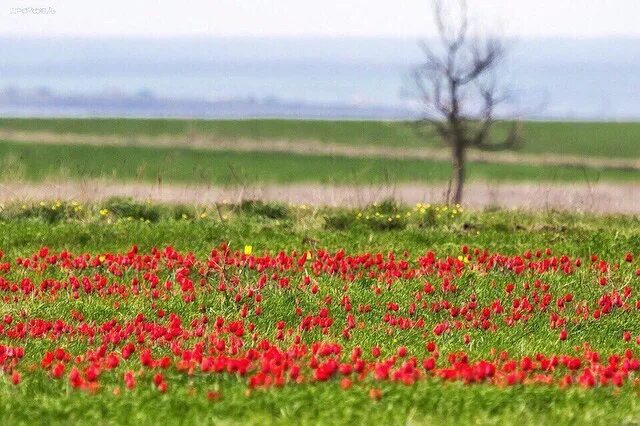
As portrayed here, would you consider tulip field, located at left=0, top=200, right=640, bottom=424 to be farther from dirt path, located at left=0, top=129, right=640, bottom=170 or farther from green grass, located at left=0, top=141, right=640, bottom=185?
dirt path, located at left=0, top=129, right=640, bottom=170

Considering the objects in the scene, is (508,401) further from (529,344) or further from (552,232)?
(552,232)

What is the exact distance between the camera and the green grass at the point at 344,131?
66.9 metres

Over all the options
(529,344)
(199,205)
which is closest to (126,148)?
(199,205)

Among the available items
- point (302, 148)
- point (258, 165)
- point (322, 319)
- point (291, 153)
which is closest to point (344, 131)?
point (302, 148)

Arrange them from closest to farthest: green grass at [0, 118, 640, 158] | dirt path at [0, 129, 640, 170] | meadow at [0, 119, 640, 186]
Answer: meadow at [0, 119, 640, 186] → dirt path at [0, 129, 640, 170] → green grass at [0, 118, 640, 158]

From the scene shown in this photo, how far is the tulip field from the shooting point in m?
6.38

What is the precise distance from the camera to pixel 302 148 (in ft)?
194

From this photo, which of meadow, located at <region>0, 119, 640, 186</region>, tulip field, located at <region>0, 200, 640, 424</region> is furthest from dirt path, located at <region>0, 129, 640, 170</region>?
tulip field, located at <region>0, 200, 640, 424</region>

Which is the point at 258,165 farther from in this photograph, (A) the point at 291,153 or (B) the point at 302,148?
(B) the point at 302,148

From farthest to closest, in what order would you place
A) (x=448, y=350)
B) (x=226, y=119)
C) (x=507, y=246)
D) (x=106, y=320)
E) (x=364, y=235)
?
(x=226, y=119) < (x=364, y=235) < (x=507, y=246) < (x=106, y=320) < (x=448, y=350)

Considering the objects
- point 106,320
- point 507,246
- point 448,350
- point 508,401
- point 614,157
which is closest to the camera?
point 508,401

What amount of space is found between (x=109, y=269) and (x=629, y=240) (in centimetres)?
566

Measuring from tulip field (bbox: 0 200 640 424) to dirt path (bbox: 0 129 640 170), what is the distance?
38.1 metres

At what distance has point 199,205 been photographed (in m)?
16.1
